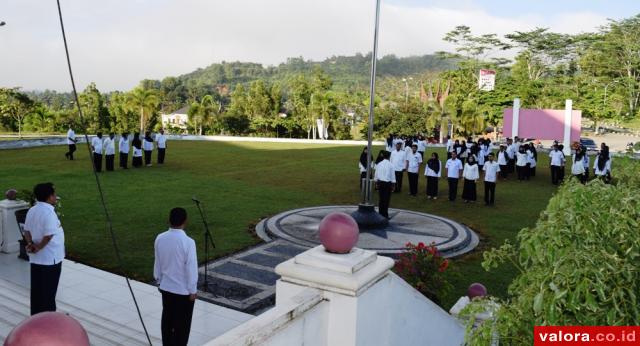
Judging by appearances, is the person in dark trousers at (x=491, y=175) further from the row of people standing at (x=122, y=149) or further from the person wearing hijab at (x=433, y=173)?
the row of people standing at (x=122, y=149)

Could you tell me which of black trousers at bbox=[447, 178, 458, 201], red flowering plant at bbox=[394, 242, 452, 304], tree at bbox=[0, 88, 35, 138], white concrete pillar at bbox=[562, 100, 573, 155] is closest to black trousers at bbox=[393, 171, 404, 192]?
black trousers at bbox=[447, 178, 458, 201]

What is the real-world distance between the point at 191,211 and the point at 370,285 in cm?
1022

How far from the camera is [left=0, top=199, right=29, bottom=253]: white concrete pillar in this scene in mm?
8961

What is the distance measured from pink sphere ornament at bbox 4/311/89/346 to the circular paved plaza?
8.08 m

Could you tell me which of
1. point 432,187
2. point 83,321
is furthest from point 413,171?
point 83,321

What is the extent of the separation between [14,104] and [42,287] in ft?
129

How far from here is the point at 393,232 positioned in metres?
11.4

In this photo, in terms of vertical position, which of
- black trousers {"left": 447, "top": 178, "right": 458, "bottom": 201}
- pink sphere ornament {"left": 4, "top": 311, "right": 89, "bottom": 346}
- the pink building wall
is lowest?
black trousers {"left": 447, "top": 178, "right": 458, "bottom": 201}

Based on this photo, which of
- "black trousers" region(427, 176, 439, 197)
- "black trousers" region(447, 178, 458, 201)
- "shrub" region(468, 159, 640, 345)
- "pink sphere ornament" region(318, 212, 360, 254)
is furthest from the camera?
"black trousers" region(427, 176, 439, 197)

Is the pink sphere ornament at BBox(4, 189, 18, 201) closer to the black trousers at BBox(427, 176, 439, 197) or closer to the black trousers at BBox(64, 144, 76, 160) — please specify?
the black trousers at BBox(427, 176, 439, 197)

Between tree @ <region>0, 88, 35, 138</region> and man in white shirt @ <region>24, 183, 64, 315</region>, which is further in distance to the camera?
tree @ <region>0, 88, 35, 138</region>

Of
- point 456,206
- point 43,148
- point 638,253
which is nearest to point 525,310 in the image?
point 638,253

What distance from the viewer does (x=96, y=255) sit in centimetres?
930

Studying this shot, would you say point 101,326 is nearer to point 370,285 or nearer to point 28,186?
point 370,285
